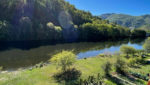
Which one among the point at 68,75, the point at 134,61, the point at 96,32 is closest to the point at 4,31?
the point at 68,75

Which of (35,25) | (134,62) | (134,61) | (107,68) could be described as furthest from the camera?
(35,25)

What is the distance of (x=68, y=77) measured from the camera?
56.0 feet

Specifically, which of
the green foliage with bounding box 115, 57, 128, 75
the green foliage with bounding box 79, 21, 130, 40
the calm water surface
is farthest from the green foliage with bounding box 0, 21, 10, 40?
the green foliage with bounding box 115, 57, 128, 75

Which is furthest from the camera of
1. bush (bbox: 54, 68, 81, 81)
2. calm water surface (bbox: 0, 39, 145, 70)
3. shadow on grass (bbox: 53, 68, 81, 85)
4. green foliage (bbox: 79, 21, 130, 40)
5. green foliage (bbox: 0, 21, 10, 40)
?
green foliage (bbox: 79, 21, 130, 40)

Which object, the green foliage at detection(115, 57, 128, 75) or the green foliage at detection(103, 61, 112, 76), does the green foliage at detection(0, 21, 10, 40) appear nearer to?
the green foliage at detection(103, 61, 112, 76)

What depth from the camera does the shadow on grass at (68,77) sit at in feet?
51.0

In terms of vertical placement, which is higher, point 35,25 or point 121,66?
point 35,25

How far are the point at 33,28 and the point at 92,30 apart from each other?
49.3 meters

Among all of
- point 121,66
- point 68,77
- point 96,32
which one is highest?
point 96,32

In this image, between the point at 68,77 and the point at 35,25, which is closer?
the point at 68,77

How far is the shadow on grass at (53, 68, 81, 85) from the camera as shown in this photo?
15.6 metres

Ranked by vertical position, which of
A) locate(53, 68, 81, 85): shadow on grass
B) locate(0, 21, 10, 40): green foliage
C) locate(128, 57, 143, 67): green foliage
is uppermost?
locate(0, 21, 10, 40): green foliage

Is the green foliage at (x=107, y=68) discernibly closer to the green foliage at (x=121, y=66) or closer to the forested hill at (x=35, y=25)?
the green foliage at (x=121, y=66)

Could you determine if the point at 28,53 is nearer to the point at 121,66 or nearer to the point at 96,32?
the point at 121,66
